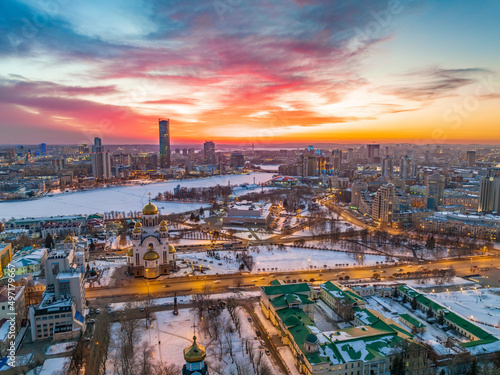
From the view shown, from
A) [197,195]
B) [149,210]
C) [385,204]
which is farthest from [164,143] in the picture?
[149,210]

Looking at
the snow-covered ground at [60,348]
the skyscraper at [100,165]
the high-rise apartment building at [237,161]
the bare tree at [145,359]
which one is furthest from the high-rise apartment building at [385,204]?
the high-rise apartment building at [237,161]

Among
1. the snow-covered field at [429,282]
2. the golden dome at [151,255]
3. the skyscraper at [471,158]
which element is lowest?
the snow-covered field at [429,282]

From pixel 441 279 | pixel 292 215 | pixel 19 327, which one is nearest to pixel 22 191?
pixel 292 215

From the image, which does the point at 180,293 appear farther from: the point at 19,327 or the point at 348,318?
the point at 348,318

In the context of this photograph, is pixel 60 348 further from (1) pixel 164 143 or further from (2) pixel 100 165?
(1) pixel 164 143

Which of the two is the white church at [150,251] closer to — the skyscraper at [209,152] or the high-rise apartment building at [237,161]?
the high-rise apartment building at [237,161]

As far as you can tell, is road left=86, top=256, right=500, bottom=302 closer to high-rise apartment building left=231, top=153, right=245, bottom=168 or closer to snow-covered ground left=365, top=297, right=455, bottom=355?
snow-covered ground left=365, top=297, right=455, bottom=355
